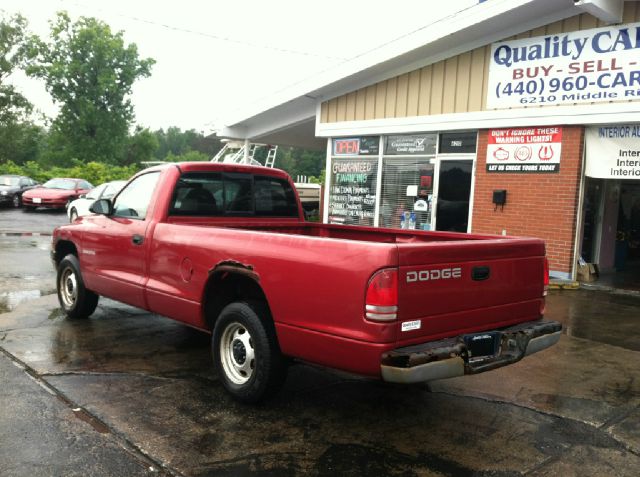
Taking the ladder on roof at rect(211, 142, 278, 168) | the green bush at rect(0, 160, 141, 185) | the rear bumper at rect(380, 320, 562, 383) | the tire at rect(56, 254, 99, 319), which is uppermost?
the ladder on roof at rect(211, 142, 278, 168)

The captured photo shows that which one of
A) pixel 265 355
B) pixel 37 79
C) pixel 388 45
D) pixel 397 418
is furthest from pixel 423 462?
pixel 37 79

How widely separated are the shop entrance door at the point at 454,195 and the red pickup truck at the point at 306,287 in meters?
5.38

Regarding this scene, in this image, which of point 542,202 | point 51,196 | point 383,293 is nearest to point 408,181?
point 542,202

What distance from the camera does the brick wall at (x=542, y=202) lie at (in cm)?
952

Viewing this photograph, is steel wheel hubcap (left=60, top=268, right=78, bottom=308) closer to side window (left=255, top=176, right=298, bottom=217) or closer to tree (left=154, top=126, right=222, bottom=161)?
side window (left=255, top=176, right=298, bottom=217)

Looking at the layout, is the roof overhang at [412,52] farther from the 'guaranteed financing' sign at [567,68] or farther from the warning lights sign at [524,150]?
the warning lights sign at [524,150]

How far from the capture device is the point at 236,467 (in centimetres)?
343

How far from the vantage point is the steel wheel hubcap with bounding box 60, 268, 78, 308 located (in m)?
6.92

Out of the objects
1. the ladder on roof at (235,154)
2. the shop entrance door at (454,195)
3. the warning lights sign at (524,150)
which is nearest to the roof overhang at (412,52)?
the warning lights sign at (524,150)

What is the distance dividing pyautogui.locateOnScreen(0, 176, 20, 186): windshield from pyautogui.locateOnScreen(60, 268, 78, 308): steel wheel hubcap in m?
22.3

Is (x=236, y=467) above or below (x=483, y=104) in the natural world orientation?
below

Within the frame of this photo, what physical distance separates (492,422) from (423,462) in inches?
36.2

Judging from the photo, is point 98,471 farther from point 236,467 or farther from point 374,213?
point 374,213

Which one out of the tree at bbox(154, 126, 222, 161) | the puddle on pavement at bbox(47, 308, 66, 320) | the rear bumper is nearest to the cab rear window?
the puddle on pavement at bbox(47, 308, 66, 320)
